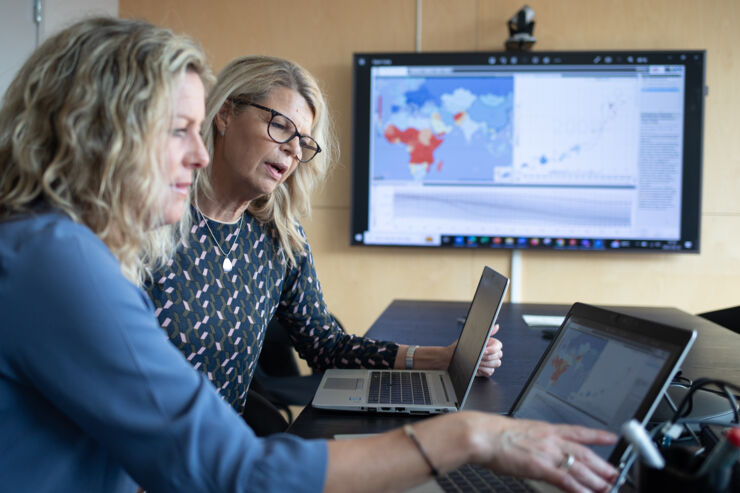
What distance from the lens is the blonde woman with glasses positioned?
0.72 m

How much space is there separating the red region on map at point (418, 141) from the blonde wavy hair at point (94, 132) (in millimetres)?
2697

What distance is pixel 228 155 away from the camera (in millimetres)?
1602

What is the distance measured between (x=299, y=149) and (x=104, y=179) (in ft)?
2.87

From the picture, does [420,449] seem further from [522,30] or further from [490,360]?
[522,30]

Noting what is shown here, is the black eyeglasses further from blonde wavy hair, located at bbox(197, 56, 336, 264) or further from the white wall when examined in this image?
the white wall

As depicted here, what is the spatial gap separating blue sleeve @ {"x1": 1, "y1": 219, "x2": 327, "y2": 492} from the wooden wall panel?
296 centimetres

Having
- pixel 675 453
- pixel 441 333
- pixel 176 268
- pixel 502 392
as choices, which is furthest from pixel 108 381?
pixel 441 333

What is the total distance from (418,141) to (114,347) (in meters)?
2.94

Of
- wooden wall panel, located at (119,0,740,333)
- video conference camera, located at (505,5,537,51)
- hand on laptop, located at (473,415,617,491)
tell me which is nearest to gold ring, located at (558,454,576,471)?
hand on laptop, located at (473,415,617,491)

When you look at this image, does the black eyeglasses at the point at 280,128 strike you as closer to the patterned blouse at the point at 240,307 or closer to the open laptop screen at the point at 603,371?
the patterned blouse at the point at 240,307

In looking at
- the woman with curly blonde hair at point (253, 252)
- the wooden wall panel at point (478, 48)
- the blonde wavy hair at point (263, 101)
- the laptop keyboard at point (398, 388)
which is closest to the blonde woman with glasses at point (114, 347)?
the laptop keyboard at point (398, 388)

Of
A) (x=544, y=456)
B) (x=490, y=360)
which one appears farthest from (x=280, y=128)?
(x=544, y=456)

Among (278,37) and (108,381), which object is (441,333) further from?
(278,37)

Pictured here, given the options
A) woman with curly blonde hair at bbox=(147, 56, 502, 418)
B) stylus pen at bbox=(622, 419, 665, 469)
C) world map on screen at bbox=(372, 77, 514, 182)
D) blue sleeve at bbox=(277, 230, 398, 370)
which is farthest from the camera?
world map on screen at bbox=(372, 77, 514, 182)
